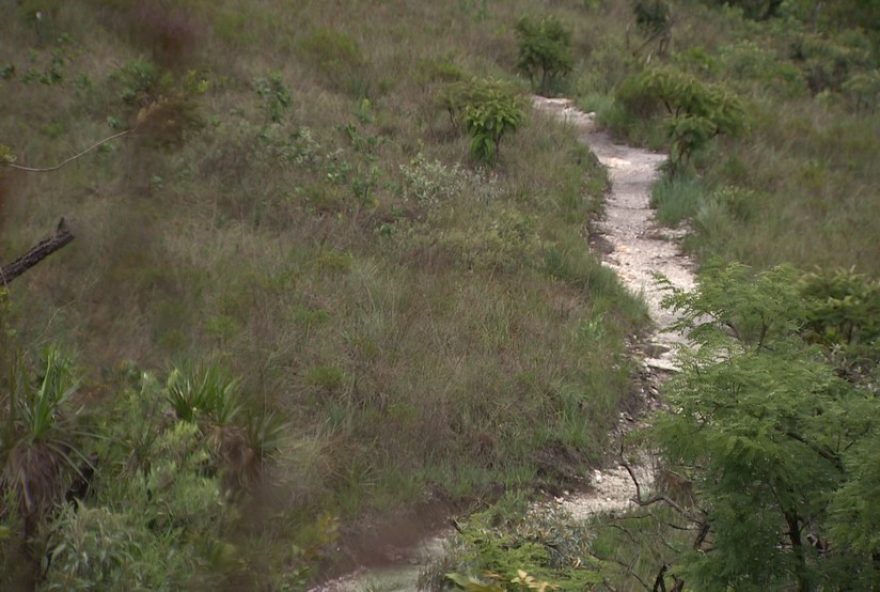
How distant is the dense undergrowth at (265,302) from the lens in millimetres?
4926

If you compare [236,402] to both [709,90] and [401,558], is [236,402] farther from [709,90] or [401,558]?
[709,90]

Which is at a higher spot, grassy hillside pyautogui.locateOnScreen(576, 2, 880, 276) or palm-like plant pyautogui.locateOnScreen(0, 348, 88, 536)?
palm-like plant pyautogui.locateOnScreen(0, 348, 88, 536)

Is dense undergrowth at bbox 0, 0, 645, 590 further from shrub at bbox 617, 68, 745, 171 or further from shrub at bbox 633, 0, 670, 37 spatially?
shrub at bbox 633, 0, 670, 37

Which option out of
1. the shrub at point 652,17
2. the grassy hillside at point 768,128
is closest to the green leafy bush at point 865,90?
the grassy hillside at point 768,128

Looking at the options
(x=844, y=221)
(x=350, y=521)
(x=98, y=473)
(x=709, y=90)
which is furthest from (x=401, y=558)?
(x=709, y=90)

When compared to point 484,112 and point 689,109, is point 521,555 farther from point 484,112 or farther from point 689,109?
point 689,109

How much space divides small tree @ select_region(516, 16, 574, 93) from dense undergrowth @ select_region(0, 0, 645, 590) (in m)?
2.98

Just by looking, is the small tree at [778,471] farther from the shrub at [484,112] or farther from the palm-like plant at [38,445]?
the shrub at [484,112]

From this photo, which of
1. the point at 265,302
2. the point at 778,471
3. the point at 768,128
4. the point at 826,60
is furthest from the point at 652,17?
the point at 778,471

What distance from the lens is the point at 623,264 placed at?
1139 cm

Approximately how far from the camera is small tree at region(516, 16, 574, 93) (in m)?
17.2

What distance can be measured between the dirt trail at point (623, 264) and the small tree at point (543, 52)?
23.4 inches

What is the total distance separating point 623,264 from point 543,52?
6.88 m

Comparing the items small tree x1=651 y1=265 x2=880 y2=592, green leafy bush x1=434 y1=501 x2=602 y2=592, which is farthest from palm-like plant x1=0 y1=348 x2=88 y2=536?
small tree x1=651 y1=265 x2=880 y2=592
